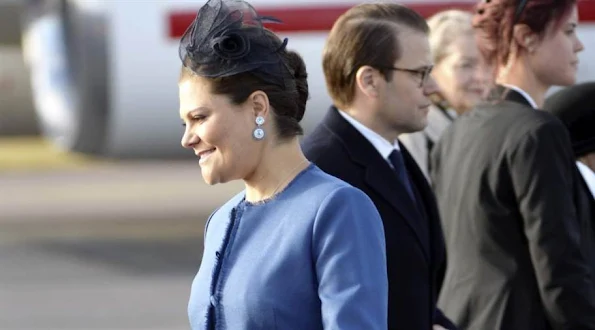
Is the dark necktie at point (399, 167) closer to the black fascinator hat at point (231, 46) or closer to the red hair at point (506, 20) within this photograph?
the red hair at point (506, 20)

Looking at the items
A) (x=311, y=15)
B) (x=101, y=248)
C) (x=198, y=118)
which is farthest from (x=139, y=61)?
(x=198, y=118)

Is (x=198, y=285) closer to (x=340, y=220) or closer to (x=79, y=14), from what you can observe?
(x=340, y=220)

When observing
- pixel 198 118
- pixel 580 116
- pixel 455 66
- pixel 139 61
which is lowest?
pixel 139 61

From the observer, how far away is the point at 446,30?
4.43 metres

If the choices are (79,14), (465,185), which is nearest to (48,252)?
(79,14)

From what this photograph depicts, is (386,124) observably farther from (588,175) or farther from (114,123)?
(114,123)

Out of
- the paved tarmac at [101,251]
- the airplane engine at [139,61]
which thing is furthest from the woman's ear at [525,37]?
the airplane engine at [139,61]

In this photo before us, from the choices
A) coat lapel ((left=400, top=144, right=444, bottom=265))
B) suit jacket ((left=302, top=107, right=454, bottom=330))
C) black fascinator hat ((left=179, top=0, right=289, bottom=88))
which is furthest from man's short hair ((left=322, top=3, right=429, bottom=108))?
black fascinator hat ((left=179, top=0, right=289, bottom=88))

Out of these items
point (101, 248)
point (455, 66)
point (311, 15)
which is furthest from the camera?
point (101, 248)

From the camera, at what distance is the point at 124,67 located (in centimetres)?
788

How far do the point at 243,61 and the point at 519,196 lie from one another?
3.37 ft

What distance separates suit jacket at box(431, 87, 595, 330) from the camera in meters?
2.87

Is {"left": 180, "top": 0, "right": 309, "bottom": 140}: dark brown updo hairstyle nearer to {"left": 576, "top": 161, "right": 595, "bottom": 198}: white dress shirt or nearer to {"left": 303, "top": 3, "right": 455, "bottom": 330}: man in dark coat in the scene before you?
{"left": 303, "top": 3, "right": 455, "bottom": 330}: man in dark coat

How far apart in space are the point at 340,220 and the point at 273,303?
153 mm
